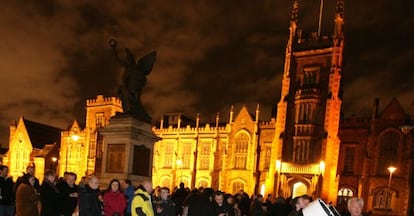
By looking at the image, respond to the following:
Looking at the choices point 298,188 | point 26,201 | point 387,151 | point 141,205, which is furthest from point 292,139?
point 141,205

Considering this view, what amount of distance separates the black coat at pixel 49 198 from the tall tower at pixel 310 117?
29932 millimetres

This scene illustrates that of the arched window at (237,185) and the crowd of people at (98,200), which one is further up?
the crowd of people at (98,200)

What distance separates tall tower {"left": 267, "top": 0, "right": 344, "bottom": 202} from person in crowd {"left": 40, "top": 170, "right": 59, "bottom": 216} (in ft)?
98.2

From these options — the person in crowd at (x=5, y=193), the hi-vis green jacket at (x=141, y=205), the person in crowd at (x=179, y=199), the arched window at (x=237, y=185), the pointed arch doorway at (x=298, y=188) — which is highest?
the hi-vis green jacket at (x=141, y=205)

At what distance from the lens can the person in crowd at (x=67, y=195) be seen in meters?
8.70

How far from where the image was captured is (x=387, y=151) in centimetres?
3594

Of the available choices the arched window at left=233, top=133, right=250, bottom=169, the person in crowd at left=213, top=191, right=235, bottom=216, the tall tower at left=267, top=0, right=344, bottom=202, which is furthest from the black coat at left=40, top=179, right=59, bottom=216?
the arched window at left=233, top=133, right=250, bottom=169

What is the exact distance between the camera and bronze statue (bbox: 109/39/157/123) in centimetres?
1337

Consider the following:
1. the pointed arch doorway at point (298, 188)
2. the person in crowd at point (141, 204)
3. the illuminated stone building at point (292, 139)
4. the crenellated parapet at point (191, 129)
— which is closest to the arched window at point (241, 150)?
the illuminated stone building at point (292, 139)

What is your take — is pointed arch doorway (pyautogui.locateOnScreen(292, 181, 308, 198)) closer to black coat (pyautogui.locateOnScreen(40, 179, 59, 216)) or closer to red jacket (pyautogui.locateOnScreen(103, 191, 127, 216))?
red jacket (pyautogui.locateOnScreen(103, 191, 127, 216))

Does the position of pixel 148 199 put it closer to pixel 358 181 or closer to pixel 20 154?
pixel 358 181

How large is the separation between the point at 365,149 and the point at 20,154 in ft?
147

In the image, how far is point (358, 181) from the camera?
120 ft

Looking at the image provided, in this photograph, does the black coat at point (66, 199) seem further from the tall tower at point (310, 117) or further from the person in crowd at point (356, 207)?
the tall tower at point (310, 117)
